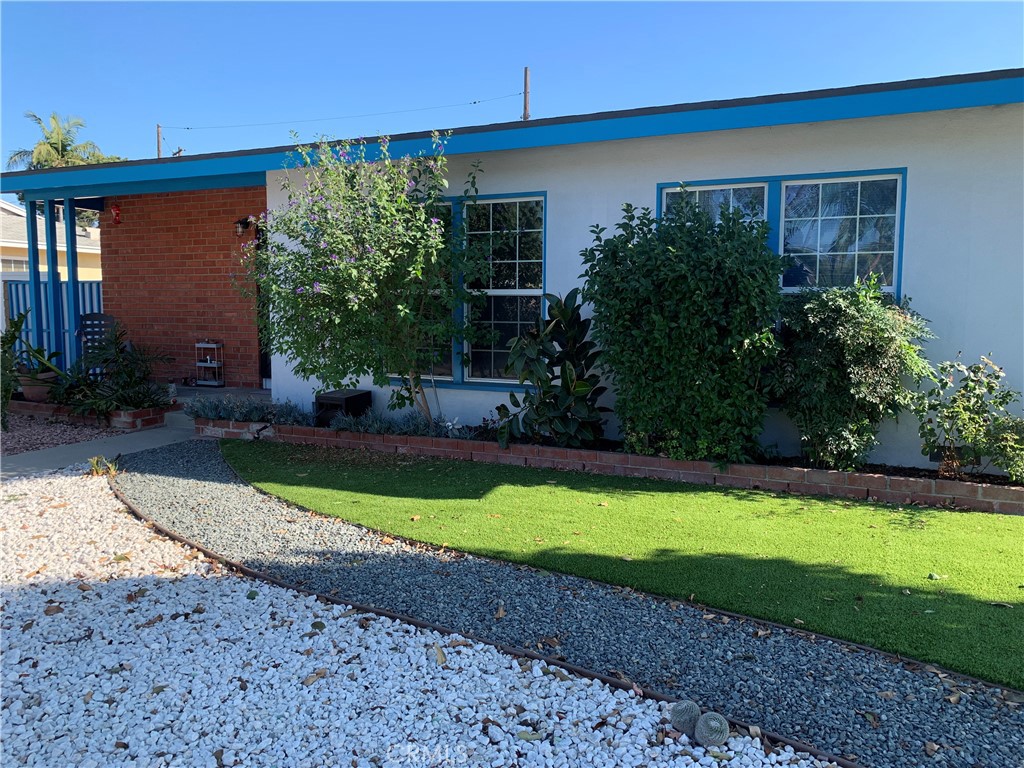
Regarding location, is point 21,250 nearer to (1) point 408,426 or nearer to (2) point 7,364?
(2) point 7,364

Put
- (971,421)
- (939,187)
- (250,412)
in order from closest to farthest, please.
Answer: (971,421) < (939,187) < (250,412)

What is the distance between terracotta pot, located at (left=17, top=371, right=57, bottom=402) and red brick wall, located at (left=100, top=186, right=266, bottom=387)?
1567 mm

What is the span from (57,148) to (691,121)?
3484 cm

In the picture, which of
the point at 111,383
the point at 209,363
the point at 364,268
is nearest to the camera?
the point at 364,268

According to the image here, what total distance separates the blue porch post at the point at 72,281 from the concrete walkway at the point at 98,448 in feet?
9.69

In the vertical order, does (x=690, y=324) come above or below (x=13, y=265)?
below

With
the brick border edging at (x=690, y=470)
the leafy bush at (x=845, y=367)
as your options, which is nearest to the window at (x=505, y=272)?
the brick border edging at (x=690, y=470)

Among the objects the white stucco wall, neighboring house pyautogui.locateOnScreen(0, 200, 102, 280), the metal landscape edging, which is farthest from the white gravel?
neighboring house pyautogui.locateOnScreen(0, 200, 102, 280)

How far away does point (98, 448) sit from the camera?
823cm

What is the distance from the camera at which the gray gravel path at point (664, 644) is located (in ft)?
9.34

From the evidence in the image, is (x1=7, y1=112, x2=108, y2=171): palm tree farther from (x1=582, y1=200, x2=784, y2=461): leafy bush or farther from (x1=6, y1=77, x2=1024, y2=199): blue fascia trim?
(x1=582, y1=200, x2=784, y2=461): leafy bush

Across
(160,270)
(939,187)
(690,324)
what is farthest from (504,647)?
(160,270)

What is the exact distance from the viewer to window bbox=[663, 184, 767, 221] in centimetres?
709

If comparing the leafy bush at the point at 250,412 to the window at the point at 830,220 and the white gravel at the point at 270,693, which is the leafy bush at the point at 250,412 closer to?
the white gravel at the point at 270,693
